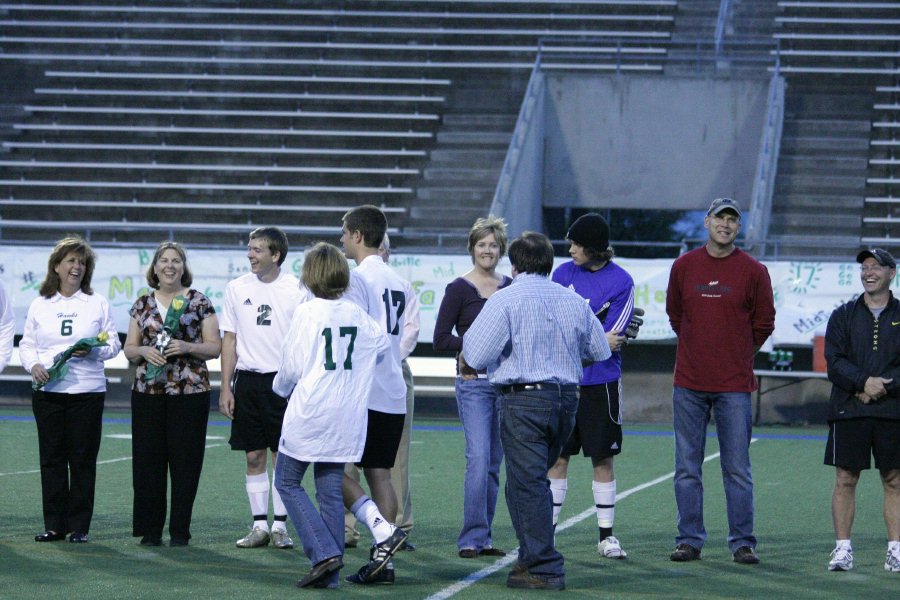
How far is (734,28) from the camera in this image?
83.0 ft

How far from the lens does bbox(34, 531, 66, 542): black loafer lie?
26.1 ft

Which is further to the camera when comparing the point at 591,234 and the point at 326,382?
the point at 591,234

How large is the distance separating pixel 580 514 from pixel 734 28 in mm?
17436

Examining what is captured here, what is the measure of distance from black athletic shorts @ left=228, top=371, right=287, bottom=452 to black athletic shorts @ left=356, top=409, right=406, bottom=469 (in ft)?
3.30

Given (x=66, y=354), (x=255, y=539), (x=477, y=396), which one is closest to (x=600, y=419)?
(x=477, y=396)

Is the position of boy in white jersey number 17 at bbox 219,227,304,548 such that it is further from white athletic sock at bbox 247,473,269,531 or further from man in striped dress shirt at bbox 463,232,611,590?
man in striped dress shirt at bbox 463,232,611,590

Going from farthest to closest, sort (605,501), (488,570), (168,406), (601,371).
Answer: (168,406), (605,501), (601,371), (488,570)

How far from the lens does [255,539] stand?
7.92 metres

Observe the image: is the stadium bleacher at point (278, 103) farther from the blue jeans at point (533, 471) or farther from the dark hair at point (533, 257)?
the blue jeans at point (533, 471)

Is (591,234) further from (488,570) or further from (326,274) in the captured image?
(488,570)

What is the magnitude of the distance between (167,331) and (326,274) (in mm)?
1727

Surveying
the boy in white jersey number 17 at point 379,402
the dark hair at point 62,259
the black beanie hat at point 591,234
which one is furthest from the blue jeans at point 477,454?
the dark hair at point 62,259

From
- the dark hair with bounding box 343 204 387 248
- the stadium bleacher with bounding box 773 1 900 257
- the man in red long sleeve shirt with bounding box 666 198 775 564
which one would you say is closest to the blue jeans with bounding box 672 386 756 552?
the man in red long sleeve shirt with bounding box 666 198 775 564

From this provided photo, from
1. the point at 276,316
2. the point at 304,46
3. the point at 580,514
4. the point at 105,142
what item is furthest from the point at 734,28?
the point at 276,316
